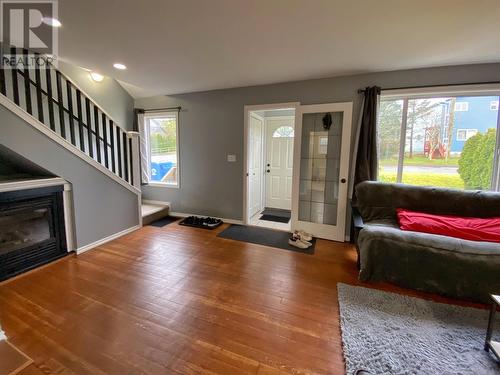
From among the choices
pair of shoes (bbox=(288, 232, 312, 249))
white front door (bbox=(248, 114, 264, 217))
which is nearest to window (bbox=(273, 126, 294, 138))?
white front door (bbox=(248, 114, 264, 217))

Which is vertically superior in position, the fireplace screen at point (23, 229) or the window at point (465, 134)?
the window at point (465, 134)

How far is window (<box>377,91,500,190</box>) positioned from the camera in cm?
295

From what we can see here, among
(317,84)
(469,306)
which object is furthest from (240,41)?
(469,306)

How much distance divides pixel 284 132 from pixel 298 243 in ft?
8.85

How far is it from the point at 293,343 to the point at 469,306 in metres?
Result: 1.72

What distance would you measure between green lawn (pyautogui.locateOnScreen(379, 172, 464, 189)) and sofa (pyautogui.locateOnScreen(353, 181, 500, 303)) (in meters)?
0.43

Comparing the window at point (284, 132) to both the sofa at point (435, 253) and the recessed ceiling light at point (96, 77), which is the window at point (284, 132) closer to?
the sofa at point (435, 253)

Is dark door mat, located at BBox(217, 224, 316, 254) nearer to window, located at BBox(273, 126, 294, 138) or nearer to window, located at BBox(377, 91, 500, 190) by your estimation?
window, located at BBox(377, 91, 500, 190)

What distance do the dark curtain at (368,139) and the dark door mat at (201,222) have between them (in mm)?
2526

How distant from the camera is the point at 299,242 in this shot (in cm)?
337

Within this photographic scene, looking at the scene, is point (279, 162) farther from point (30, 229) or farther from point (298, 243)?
point (30, 229)

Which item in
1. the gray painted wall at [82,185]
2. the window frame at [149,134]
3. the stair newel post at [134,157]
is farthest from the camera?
the window frame at [149,134]

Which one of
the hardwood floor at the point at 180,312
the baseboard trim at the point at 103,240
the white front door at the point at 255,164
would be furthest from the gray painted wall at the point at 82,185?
the white front door at the point at 255,164

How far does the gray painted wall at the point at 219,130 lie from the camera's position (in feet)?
11.1
